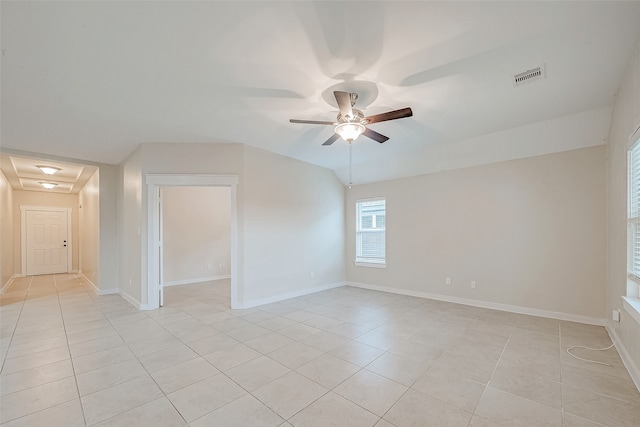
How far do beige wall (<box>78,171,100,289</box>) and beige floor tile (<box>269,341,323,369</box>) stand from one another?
16.6ft

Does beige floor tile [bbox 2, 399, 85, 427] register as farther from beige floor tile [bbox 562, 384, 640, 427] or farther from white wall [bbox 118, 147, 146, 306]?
beige floor tile [bbox 562, 384, 640, 427]

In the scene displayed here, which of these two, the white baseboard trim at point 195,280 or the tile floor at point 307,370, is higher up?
the tile floor at point 307,370

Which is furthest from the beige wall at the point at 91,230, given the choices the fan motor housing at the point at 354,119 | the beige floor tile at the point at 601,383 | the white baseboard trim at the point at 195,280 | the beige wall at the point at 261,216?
the beige floor tile at the point at 601,383

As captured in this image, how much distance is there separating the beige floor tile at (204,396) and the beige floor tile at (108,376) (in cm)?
59

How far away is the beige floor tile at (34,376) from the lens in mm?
2281

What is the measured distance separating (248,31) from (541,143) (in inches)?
161

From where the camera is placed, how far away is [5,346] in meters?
3.08

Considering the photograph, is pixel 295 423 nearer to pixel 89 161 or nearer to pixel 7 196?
pixel 89 161

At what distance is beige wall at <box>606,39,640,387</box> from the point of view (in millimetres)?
2320

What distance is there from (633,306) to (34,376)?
17.0 feet

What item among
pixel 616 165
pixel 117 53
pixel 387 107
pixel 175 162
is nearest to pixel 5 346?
pixel 175 162

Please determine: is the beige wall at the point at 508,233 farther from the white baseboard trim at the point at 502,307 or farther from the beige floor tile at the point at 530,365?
the beige floor tile at the point at 530,365

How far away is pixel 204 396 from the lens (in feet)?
7.02

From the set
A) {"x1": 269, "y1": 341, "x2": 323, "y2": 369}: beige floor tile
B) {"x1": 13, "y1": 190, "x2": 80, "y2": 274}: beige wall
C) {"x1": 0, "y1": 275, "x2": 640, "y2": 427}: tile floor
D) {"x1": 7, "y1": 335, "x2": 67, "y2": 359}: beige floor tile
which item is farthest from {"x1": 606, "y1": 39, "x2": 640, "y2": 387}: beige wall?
{"x1": 13, "y1": 190, "x2": 80, "y2": 274}: beige wall
